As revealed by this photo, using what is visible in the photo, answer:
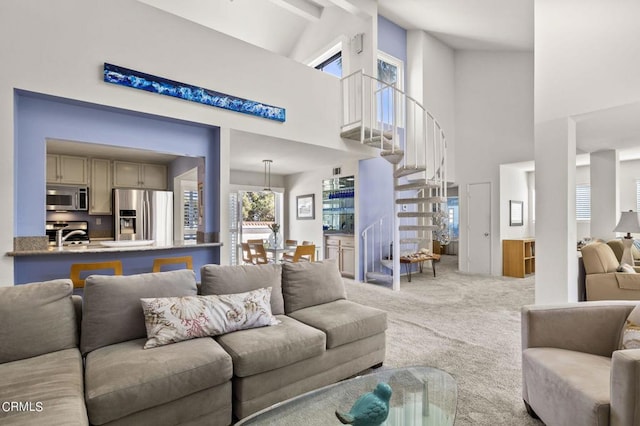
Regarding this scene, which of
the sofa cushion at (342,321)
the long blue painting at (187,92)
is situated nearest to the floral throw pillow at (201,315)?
the sofa cushion at (342,321)

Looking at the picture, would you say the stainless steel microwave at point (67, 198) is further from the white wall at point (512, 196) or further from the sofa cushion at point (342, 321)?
the white wall at point (512, 196)

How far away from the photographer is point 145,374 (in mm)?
1615

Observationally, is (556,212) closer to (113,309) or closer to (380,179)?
(380,179)

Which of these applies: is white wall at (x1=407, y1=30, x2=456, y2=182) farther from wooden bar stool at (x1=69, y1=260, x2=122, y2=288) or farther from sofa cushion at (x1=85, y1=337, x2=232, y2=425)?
sofa cushion at (x1=85, y1=337, x2=232, y2=425)

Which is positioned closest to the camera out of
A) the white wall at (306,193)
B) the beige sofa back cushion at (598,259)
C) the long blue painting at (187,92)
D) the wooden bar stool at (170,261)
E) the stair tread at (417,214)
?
the long blue painting at (187,92)

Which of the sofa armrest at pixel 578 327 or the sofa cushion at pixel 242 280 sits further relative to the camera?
the sofa cushion at pixel 242 280

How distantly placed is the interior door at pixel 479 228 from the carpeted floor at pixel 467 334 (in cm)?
75

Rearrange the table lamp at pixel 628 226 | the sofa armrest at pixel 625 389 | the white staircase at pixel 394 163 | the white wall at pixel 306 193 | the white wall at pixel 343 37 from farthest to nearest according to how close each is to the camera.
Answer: the white wall at pixel 306 193
the white wall at pixel 343 37
the white staircase at pixel 394 163
the table lamp at pixel 628 226
the sofa armrest at pixel 625 389

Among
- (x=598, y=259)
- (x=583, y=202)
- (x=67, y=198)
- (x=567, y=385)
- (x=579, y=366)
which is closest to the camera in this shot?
(x=567, y=385)

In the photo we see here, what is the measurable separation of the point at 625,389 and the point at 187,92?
163 inches

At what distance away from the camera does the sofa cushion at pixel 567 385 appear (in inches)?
57.3

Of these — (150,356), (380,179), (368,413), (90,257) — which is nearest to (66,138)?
(90,257)

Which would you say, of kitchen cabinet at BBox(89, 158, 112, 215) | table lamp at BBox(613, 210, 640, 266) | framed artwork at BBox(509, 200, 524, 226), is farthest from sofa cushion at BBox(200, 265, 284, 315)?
framed artwork at BBox(509, 200, 524, 226)

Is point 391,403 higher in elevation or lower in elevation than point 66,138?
lower
